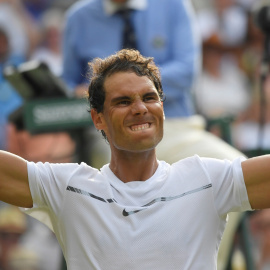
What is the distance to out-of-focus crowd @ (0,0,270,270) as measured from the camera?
6.71 metres

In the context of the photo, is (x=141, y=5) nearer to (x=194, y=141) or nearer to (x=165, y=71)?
(x=165, y=71)

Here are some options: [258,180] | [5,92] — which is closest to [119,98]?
[258,180]

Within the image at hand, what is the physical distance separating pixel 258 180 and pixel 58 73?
367cm

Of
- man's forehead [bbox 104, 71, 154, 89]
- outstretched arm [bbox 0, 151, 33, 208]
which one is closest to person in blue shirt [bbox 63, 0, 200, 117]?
man's forehead [bbox 104, 71, 154, 89]

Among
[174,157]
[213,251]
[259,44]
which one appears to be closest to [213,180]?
[213,251]

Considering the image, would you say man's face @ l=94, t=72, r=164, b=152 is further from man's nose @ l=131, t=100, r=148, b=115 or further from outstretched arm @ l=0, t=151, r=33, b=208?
outstretched arm @ l=0, t=151, r=33, b=208

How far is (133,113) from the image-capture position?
120 inches

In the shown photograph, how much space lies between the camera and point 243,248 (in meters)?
5.51

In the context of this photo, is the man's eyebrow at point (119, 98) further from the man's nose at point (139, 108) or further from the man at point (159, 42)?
the man at point (159, 42)

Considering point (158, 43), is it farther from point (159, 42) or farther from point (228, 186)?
point (228, 186)

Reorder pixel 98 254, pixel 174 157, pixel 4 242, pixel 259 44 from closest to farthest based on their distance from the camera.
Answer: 1. pixel 98 254
2. pixel 174 157
3. pixel 4 242
4. pixel 259 44

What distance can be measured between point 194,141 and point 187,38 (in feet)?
2.21

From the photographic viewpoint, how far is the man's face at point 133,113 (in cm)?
304

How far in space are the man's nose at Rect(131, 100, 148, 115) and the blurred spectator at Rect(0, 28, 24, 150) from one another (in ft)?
11.4
